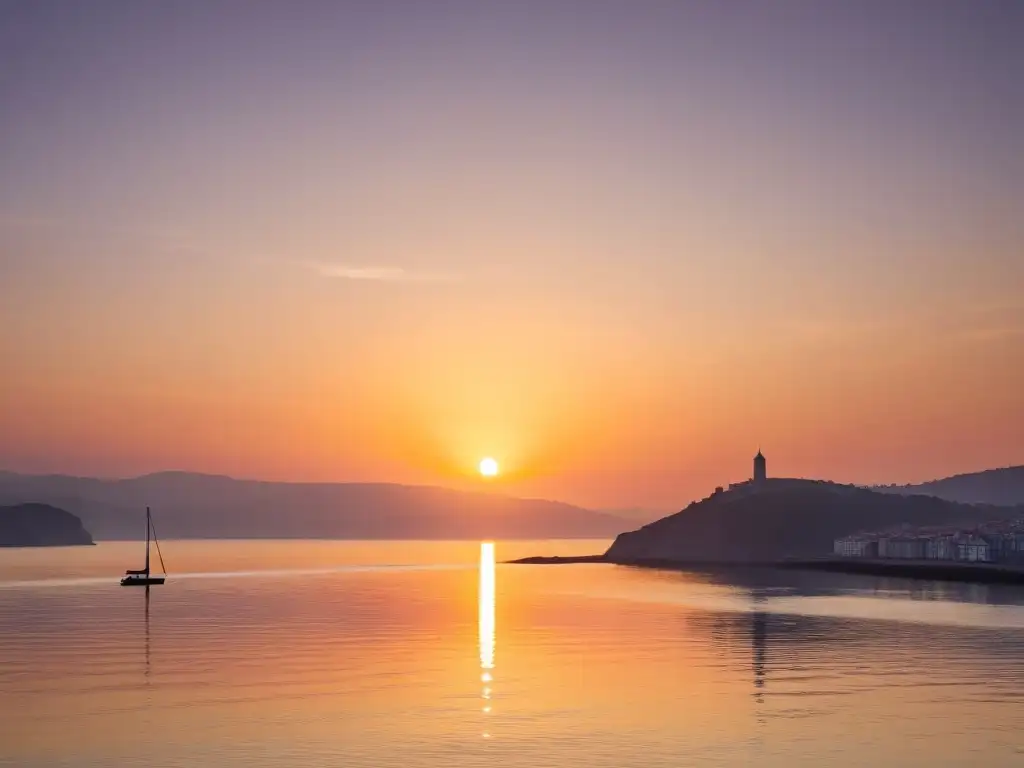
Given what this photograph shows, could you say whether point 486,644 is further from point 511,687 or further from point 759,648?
point 511,687

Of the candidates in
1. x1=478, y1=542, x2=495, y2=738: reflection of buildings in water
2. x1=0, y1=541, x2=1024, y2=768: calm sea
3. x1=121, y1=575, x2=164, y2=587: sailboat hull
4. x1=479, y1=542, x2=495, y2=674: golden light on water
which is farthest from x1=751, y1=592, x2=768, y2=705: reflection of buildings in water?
x1=121, y1=575, x2=164, y2=587: sailboat hull

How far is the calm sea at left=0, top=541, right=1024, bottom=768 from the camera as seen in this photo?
37.6 metres

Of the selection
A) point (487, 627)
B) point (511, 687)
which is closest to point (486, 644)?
point (487, 627)

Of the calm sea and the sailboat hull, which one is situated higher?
the calm sea

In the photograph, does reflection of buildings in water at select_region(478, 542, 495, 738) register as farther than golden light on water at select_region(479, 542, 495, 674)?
No

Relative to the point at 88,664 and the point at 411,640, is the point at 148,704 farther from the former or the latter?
the point at 411,640

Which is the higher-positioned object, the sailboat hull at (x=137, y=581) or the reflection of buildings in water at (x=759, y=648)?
the reflection of buildings in water at (x=759, y=648)

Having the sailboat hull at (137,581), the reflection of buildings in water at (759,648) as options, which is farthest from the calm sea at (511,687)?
the sailboat hull at (137,581)

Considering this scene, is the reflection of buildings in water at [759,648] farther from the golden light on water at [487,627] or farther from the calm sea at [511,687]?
the golden light on water at [487,627]

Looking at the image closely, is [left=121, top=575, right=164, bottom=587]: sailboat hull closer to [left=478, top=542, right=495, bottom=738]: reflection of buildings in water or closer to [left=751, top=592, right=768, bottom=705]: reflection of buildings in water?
[left=478, top=542, right=495, bottom=738]: reflection of buildings in water

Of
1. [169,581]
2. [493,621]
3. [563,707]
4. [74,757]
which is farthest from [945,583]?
[74,757]

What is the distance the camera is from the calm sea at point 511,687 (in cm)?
3762

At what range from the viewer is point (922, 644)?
234ft

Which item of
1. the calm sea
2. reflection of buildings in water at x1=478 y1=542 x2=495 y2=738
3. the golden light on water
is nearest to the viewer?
the calm sea
